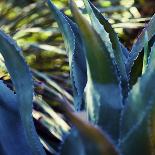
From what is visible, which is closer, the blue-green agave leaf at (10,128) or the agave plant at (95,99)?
the agave plant at (95,99)

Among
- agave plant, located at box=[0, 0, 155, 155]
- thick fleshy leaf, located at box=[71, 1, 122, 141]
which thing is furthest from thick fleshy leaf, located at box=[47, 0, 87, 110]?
thick fleshy leaf, located at box=[71, 1, 122, 141]

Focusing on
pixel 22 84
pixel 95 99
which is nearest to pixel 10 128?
pixel 22 84

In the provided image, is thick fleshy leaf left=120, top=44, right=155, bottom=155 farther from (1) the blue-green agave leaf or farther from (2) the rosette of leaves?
(1) the blue-green agave leaf

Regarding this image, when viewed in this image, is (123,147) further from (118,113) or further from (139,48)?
(139,48)

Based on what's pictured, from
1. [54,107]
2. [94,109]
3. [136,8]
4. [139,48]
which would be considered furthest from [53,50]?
[94,109]

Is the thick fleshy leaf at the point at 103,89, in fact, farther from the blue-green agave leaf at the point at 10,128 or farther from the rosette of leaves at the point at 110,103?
the blue-green agave leaf at the point at 10,128

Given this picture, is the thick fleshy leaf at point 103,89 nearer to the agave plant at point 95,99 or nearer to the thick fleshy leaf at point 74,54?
the agave plant at point 95,99

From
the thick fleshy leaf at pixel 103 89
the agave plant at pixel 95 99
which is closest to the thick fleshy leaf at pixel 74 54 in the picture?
the agave plant at pixel 95 99
